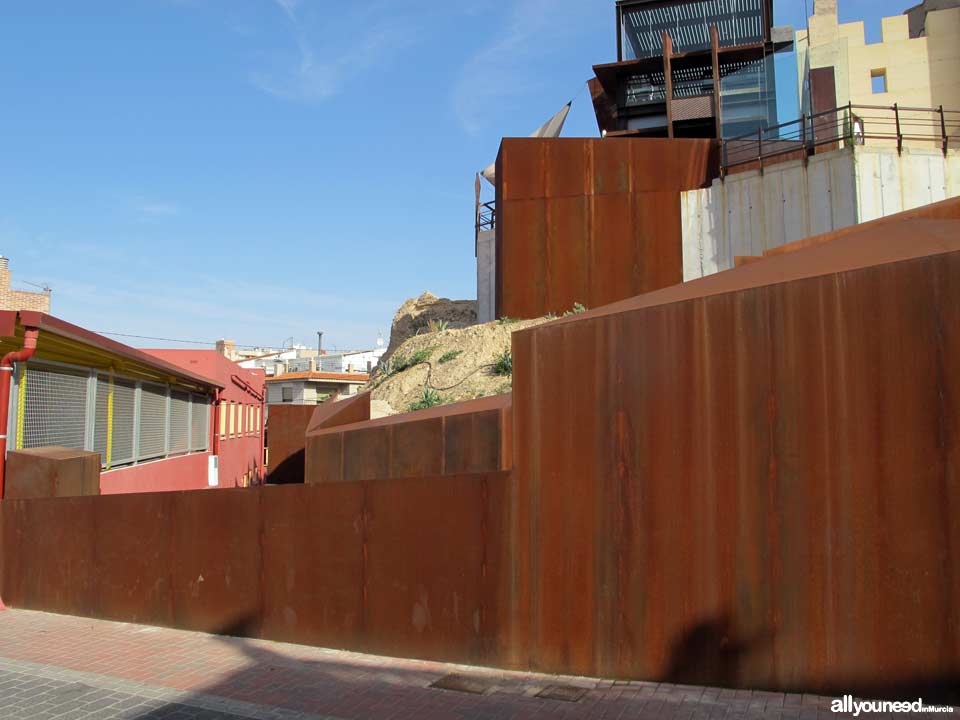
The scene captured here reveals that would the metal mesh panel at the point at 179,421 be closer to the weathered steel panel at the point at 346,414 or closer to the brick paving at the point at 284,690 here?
the weathered steel panel at the point at 346,414

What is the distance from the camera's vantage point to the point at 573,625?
215 inches

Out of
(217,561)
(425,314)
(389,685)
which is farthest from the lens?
(425,314)

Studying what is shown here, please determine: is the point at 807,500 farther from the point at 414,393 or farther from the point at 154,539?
the point at 414,393

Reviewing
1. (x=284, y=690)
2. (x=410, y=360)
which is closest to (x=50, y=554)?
(x=284, y=690)

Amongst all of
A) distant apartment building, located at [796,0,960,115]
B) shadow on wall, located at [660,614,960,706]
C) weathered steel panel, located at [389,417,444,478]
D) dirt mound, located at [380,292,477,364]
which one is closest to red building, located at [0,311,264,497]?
weathered steel panel, located at [389,417,444,478]

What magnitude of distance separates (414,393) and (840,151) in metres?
11.7

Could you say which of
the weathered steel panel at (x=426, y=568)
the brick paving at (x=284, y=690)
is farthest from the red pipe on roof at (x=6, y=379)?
the weathered steel panel at (x=426, y=568)

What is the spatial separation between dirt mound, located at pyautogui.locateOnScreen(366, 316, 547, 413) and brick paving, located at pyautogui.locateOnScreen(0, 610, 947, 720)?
11.6 metres

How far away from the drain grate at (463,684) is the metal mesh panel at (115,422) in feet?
30.2

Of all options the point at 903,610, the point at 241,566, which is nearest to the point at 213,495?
the point at 241,566

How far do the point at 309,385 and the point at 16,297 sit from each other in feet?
58.9

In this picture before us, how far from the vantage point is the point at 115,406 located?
45.6 ft

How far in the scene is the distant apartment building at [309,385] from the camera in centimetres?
5219

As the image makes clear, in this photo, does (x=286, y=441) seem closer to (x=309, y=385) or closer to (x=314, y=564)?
(x=314, y=564)
